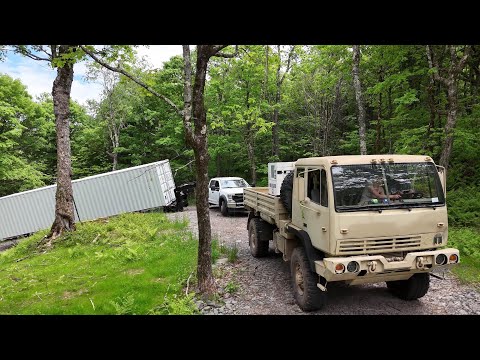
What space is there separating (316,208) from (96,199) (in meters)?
15.7

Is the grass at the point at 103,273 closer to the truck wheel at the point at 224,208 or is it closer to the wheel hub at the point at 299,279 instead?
the wheel hub at the point at 299,279

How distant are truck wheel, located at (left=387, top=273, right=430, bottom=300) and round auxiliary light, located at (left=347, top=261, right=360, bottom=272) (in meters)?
1.83

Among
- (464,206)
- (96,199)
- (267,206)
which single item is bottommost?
(464,206)

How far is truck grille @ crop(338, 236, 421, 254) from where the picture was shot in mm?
4957

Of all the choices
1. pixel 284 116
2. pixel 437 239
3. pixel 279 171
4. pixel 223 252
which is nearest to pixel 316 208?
pixel 437 239

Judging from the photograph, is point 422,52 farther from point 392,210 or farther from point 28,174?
point 28,174

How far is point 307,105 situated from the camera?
2378 cm

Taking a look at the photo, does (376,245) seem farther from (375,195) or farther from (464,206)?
(464,206)

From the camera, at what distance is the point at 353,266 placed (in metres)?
4.79

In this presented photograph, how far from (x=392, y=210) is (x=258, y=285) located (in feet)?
11.1

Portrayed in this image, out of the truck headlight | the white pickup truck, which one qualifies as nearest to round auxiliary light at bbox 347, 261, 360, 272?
the truck headlight

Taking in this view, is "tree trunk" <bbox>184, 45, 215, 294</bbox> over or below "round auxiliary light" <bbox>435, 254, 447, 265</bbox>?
over

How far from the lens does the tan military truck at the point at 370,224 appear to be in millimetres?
4938

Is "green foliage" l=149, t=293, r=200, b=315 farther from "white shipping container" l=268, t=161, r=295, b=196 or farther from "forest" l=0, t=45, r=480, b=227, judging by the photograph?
"white shipping container" l=268, t=161, r=295, b=196
